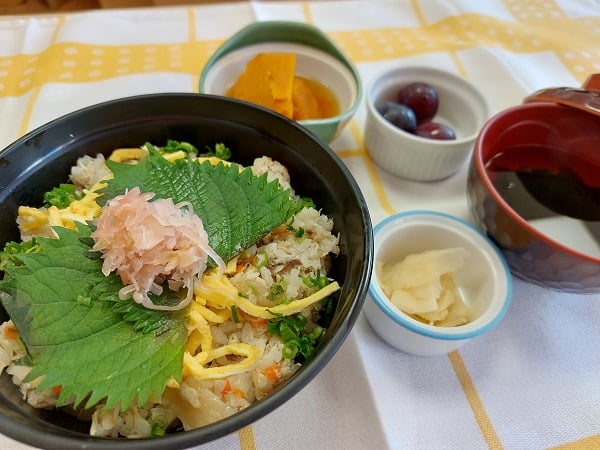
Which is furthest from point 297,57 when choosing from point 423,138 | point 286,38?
point 423,138

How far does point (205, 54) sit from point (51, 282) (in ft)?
4.14

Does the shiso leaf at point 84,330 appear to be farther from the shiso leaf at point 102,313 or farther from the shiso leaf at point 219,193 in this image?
the shiso leaf at point 219,193

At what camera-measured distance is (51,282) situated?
92cm

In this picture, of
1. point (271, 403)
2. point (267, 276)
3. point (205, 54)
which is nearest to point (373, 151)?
point (267, 276)

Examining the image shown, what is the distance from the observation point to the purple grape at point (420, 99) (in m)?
1.54

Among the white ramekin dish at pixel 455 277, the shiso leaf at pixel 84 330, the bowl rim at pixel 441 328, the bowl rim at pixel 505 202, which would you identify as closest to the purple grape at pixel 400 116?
the bowl rim at pixel 505 202

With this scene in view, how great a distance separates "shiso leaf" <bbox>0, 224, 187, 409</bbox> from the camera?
Answer: 0.82 m

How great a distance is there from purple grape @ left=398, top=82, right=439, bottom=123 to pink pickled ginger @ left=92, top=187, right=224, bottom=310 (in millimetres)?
938

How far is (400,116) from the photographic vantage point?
146 cm

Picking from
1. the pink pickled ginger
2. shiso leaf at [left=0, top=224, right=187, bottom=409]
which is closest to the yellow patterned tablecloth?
shiso leaf at [left=0, top=224, right=187, bottom=409]

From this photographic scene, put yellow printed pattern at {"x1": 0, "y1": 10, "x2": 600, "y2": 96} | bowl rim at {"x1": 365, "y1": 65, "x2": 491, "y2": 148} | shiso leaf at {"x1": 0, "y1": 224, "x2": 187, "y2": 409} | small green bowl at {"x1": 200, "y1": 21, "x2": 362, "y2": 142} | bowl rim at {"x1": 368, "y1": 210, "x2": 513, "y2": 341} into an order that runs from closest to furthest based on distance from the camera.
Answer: shiso leaf at {"x1": 0, "y1": 224, "x2": 187, "y2": 409}, bowl rim at {"x1": 368, "y1": 210, "x2": 513, "y2": 341}, bowl rim at {"x1": 365, "y1": 65, "x2": 491, "y2": 148}, small green bowl at {"x1": 200, "y1": 21, "x2": 362, "y2": 142}, yellow printed pattern at {"x1": 0, "y1": 10, "x2": 600, "y2": 96}

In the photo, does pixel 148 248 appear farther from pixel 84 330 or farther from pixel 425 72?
pixel 425 72

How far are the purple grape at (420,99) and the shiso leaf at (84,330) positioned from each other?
1.06 m

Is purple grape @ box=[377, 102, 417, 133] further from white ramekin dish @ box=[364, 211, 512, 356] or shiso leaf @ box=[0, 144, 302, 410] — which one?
shiso leaf @ box=[0, 144, 302, 410]
